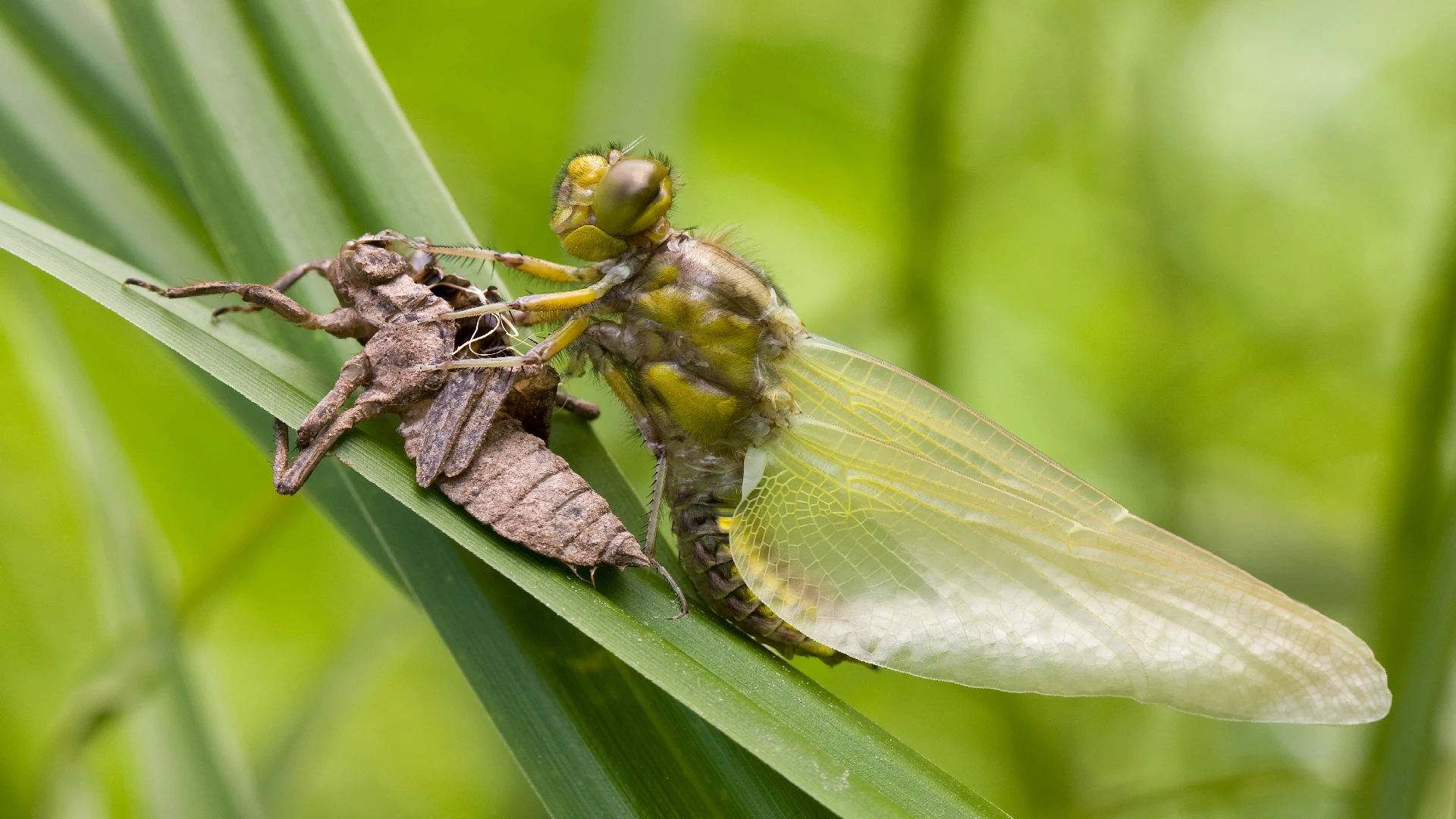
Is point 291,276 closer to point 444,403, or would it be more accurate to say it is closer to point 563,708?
point 444,403

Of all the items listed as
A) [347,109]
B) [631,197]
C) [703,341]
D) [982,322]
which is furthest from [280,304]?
[982,322]

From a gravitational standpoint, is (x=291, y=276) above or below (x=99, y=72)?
below

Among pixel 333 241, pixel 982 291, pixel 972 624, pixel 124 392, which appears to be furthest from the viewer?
pixel 982 291

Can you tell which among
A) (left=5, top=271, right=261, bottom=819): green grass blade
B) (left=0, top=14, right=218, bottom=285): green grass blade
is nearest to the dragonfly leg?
(left=0, top=14, right=218, bottom=285): green grass blade

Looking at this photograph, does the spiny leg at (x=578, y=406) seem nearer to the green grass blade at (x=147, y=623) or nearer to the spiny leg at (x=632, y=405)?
the spiny leg at (x=632, y=405)

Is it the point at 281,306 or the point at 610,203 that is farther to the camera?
the point at 610,203

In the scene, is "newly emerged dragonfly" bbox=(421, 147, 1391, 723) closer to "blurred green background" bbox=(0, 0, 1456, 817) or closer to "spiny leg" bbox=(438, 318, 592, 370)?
"spiny leg" bbox=(438, 318, 592, 370)

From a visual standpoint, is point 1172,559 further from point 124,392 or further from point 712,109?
point 124,392

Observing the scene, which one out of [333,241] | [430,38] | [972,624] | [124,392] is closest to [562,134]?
[430,38]
